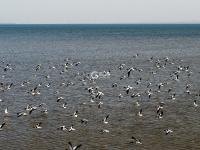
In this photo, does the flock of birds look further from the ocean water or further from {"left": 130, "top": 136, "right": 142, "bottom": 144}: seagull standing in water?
the ocean water

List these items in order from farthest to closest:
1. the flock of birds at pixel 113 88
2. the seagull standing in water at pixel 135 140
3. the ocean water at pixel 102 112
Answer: the flock of birds at pixel 113 88
the ocean water at pixel 102 112
the seagull standing in water at pixel 135 140

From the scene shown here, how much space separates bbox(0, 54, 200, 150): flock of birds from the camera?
4491 cm

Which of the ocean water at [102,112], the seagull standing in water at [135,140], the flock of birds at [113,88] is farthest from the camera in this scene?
the flock of birds at [113,88]

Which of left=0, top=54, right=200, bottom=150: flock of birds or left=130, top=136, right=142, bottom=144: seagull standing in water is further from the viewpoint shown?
left=0, top=54, right=200, bottom=150: flock of birds

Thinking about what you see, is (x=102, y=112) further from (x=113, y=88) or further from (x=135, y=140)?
(x=113, y=88)

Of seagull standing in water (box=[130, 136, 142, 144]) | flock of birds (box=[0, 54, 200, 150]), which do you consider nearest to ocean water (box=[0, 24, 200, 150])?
flock of birds (box=[0, 54, 200, 150])

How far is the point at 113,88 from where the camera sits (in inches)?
2323

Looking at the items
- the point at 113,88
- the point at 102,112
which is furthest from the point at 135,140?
the point at 113,88

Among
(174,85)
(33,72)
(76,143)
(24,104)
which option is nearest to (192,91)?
(174,85)

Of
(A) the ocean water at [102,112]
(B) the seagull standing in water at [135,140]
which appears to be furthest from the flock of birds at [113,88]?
(A) the ocean water at [102,112]

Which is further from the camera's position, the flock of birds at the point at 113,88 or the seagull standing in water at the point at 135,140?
the flock of birds at the point at 113,88

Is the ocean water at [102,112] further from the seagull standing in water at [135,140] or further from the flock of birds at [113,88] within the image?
the seagull standing in water at [135,140]

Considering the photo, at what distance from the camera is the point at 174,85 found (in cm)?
6050

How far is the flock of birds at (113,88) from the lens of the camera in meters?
44.9
